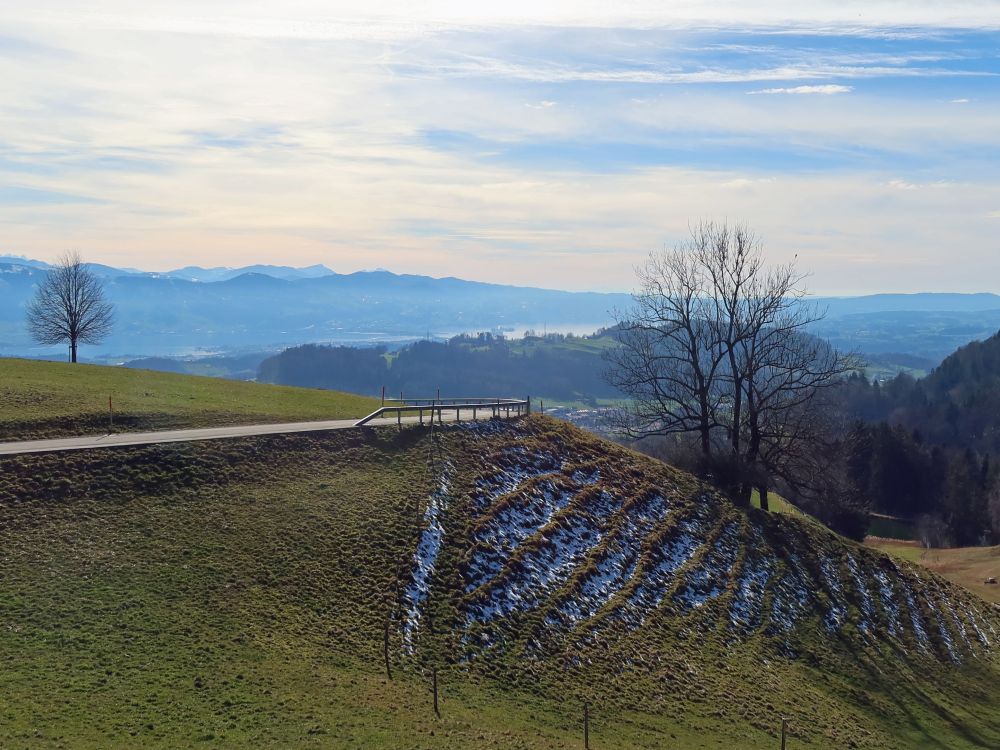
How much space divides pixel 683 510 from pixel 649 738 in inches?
712

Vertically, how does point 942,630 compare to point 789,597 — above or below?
below

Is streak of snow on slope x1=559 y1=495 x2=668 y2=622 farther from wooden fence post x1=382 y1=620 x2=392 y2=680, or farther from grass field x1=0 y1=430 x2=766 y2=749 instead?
wooden fence post x1=382 y1=620 x2=392 y2=680

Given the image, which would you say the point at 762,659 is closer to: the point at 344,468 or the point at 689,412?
the point at 344,468

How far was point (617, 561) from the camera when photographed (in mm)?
31281

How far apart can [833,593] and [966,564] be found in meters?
31.3

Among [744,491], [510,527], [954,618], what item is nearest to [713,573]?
[510,527]

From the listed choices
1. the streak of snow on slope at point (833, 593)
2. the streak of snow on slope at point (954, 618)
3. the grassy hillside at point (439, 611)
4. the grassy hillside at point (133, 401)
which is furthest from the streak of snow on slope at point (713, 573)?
the grassy hillside at point (133, 401)

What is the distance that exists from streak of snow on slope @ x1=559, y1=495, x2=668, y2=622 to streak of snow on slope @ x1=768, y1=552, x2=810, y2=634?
570cm

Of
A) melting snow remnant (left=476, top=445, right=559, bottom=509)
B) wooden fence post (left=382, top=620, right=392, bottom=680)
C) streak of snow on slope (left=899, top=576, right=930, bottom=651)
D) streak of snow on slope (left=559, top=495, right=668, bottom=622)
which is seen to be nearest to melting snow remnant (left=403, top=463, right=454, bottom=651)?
wooden fence post (left=382, top=620, right=392, bottom=680)

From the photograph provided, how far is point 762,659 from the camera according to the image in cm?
2816

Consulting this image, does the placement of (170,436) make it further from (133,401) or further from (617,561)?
(617,561)

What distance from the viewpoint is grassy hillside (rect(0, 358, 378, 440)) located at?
3356 centimetres

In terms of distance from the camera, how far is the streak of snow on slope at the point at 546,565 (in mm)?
25812

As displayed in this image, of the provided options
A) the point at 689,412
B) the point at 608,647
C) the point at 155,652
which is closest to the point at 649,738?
the point at 608,647
